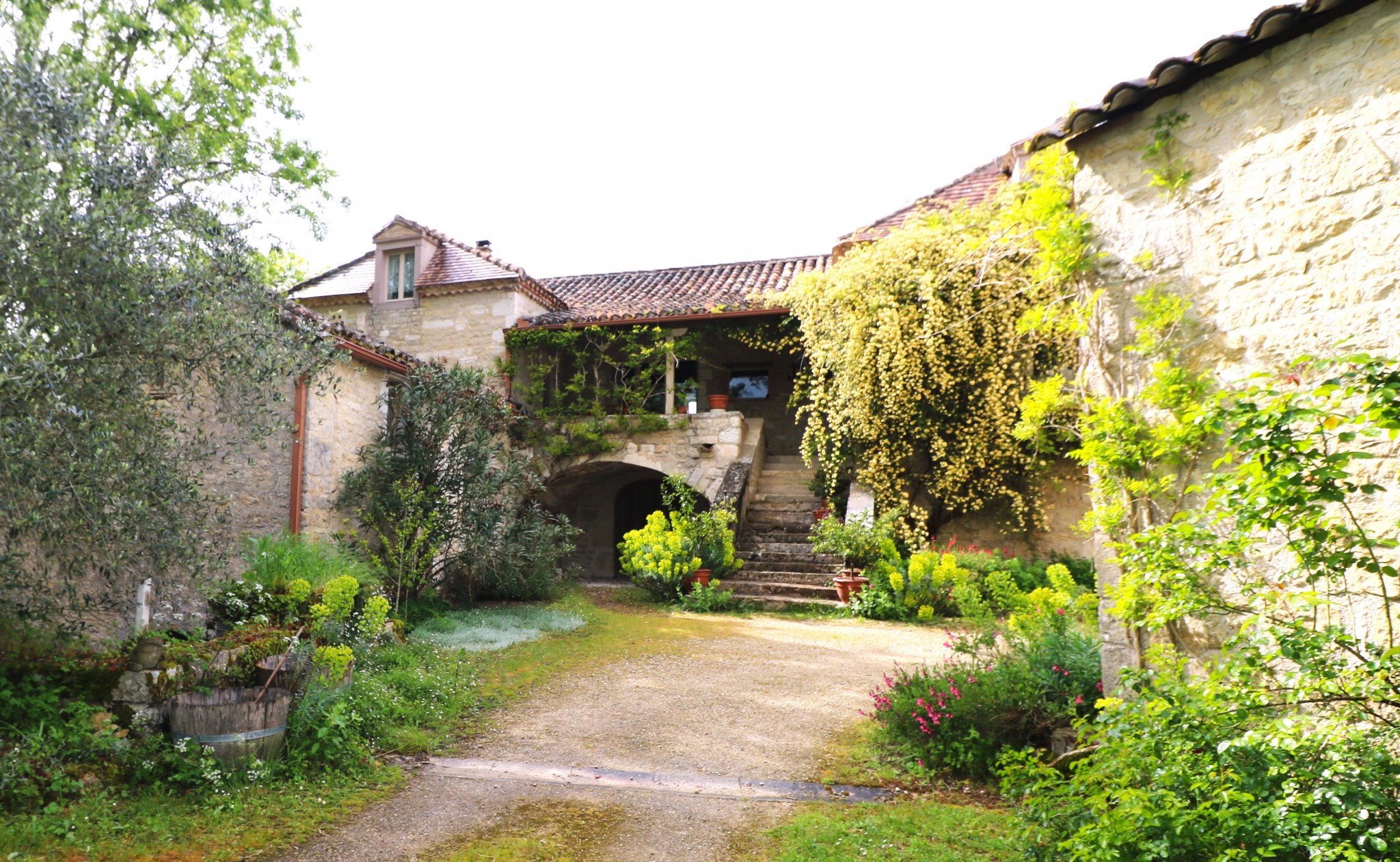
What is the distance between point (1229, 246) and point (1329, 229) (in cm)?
36

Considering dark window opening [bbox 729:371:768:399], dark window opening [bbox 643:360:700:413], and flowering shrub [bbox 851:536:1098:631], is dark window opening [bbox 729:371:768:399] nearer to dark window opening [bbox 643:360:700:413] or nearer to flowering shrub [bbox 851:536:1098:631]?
dark window opening [bbox 643:360:700:413]

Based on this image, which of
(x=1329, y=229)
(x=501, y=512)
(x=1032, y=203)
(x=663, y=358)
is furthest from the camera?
(x=663, y=358)

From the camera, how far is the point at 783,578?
35.6 ft

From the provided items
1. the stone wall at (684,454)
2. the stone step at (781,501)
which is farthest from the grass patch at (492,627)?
the stone step at (781,501)

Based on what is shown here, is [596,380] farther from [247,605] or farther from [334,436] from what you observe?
[247,605]

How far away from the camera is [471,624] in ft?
27.8

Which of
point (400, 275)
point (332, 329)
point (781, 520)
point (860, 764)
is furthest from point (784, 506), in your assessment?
point (400, 275)

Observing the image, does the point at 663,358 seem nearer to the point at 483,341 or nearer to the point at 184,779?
the point at 483,341

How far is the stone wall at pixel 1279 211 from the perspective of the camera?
9.86 ft

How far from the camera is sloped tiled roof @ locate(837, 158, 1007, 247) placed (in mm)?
10727

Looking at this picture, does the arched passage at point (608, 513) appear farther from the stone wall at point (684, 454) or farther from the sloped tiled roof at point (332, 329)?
the sloped tiled roof at point (332, 329)

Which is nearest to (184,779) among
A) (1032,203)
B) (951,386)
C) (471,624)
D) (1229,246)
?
(471,624)

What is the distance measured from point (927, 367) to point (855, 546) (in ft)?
8.17

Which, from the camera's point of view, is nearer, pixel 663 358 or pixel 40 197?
pixel 40 197
